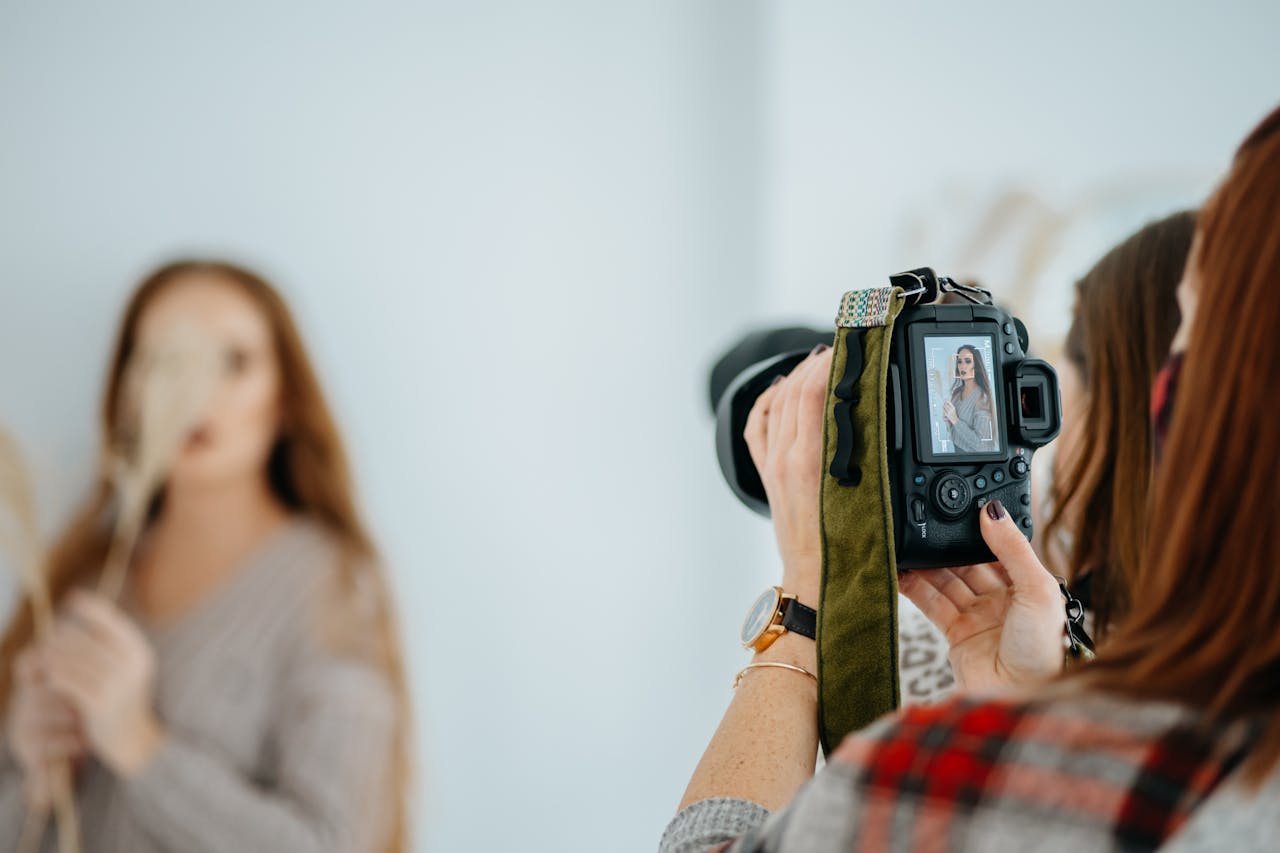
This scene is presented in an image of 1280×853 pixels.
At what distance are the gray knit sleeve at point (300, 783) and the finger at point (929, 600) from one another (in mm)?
479

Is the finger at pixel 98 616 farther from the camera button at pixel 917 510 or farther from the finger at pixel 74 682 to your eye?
the camera button at pixel 917 510

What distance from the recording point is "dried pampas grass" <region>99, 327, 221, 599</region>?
0.77 meters

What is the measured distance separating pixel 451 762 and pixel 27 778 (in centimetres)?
35

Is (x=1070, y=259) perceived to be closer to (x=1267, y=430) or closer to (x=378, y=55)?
(x=378, y=55)

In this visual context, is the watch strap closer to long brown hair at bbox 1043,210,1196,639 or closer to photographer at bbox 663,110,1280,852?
photographer at bbox 663,110,1280,852

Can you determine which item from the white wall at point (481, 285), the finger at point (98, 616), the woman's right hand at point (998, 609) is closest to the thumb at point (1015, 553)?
the woman's right hand at point (998, 609)

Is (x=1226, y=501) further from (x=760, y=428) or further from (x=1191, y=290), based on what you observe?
(x=760, y=428)

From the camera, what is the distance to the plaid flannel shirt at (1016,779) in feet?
1.12

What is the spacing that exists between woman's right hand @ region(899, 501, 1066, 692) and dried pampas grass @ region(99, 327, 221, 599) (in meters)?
0.58

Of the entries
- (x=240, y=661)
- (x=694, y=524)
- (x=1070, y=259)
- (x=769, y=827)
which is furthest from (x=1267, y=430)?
(x=1070, y=259)

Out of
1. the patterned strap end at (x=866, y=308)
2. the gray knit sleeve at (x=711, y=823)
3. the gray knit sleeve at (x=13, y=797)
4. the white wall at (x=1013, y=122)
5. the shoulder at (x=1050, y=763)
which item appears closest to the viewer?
the shoulder at (x=1050, y=763)

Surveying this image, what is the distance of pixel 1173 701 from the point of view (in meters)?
0.35

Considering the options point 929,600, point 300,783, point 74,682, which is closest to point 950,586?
point 929,600

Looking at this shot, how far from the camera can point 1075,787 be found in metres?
0.35
